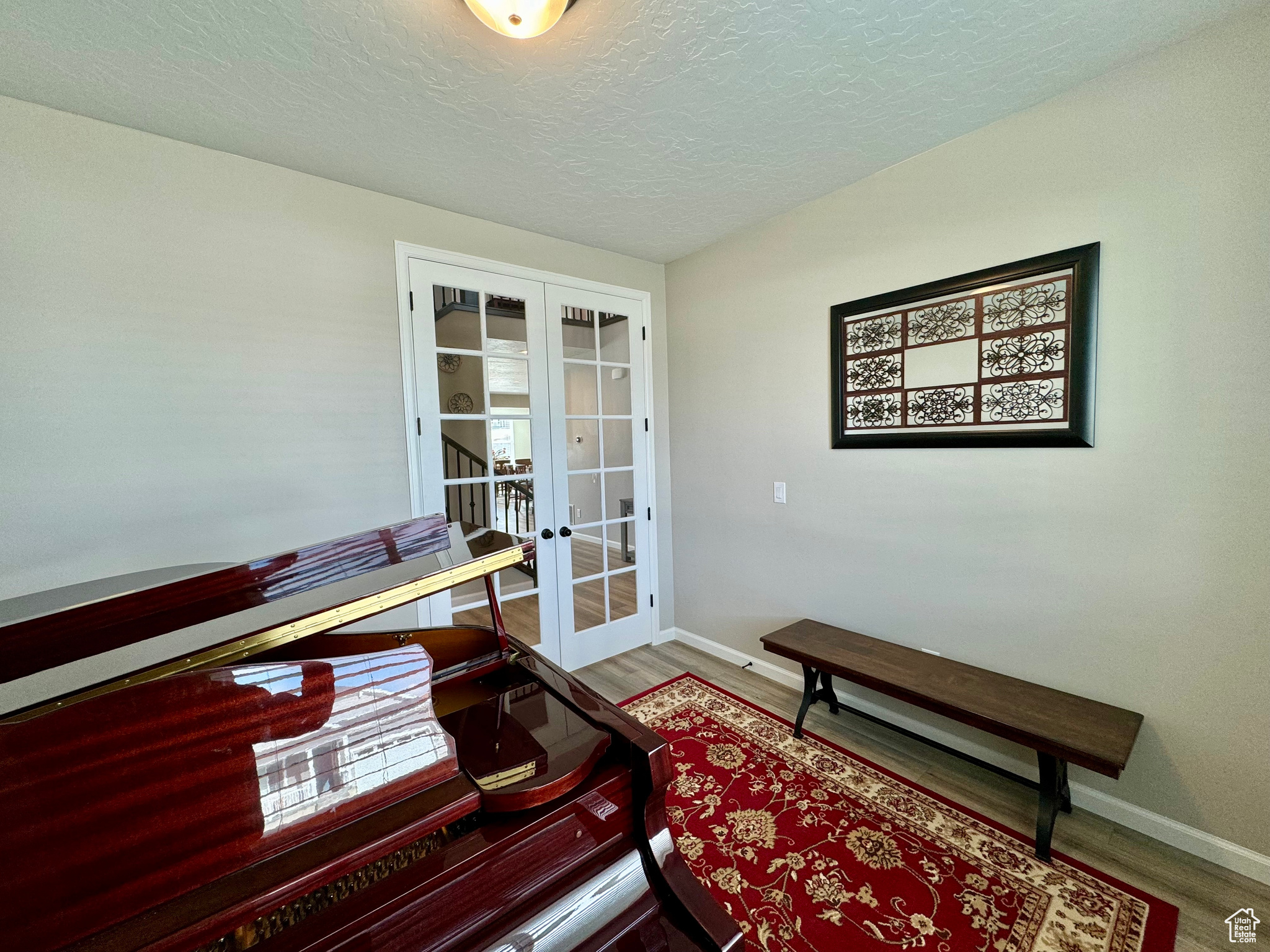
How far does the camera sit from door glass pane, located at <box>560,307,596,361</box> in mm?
3031

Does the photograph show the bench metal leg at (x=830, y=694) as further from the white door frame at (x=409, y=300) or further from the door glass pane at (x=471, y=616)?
the white door frame at (x=409, y=300)

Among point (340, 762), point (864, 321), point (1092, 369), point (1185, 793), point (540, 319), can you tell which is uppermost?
point (540, 319)

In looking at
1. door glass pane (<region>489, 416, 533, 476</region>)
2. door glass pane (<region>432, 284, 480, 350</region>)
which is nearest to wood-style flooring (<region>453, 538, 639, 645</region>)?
door glass pane (<region>489, 416, 533, 476</region>)

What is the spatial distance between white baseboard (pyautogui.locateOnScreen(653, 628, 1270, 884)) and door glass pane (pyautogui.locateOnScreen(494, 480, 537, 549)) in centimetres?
194

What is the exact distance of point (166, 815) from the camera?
0.63 metres

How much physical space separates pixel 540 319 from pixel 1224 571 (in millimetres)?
3041

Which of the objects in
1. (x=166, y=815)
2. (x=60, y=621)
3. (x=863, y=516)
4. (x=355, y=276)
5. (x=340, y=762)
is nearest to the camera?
(x=166, y=815)

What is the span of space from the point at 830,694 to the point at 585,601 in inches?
59.6

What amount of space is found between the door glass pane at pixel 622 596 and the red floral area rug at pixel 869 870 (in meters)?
1.21

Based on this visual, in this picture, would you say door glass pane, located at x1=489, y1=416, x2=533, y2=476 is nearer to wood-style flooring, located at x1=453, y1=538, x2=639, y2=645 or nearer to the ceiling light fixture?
wood-style flooring, located at x1=453, y1=538, x2=639, y2=645

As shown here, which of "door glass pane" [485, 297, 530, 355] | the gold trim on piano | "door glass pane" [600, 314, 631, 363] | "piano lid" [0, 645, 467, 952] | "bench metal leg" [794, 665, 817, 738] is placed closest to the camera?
"piano lid" [0, 645, 467, 952]

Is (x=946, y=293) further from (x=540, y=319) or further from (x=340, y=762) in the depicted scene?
(x=340, y=762)

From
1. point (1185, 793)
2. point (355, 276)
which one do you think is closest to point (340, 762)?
point (355, 276)
